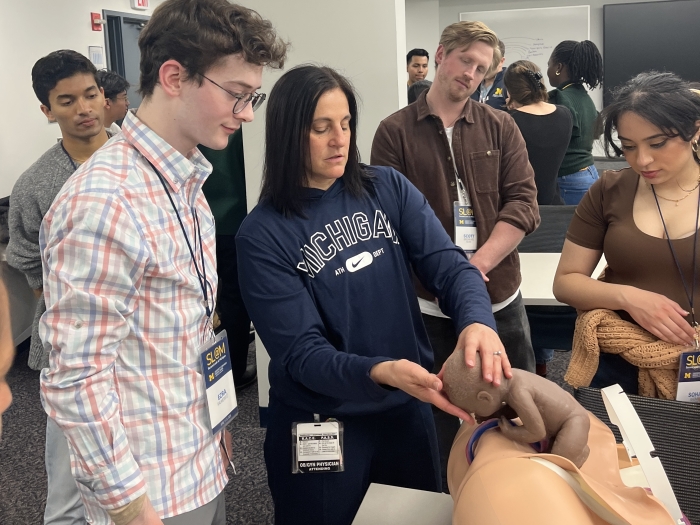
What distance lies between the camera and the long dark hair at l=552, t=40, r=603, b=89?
3975 millimetres

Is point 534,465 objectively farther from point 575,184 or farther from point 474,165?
point 575,184

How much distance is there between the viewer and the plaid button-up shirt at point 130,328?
100cm

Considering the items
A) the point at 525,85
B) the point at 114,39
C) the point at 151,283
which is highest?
the point at 114,39

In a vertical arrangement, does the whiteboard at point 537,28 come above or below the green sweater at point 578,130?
above

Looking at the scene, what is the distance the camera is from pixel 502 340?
2.29 m

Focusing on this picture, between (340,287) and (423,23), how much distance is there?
8.83 m

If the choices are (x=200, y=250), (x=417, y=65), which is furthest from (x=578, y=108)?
(x=200, y=250)

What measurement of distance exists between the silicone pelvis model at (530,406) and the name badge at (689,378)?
655 mm

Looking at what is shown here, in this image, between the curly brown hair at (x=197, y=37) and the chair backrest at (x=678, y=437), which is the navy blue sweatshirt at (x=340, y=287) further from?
the chair backrest at (x=678, y=437)

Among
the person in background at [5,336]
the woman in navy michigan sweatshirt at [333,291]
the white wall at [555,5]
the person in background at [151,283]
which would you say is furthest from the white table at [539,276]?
the white wall at [555,5]

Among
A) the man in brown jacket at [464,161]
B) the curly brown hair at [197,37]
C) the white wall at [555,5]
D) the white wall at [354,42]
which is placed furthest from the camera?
the white wall at [555,5]

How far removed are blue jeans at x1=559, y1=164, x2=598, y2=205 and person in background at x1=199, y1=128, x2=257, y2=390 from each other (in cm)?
205

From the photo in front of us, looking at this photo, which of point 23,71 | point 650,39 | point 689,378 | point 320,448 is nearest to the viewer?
point 320,448

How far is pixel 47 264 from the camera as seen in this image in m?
1.03
